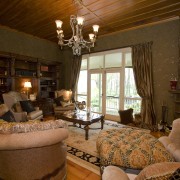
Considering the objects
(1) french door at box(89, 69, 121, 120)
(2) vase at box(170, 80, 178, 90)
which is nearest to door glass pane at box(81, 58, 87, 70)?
(1) french door at box(89, 69, 121, 120)

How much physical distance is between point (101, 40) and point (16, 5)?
10.8 ft

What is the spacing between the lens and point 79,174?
2285 mm

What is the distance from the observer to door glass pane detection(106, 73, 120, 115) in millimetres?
5746

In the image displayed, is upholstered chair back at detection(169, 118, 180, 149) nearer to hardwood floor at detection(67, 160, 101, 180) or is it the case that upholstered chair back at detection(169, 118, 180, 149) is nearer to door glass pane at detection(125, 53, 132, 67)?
hardwood floor at detection(67, 160, 101, 180)

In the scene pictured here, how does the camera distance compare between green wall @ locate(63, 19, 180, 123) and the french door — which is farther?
the french door

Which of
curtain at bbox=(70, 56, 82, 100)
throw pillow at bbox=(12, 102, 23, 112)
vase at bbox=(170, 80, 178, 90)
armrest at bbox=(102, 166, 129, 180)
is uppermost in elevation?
curtain at bbox=(70, 56, 82, 100)

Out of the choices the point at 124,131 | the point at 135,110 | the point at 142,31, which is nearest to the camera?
the point at 124,131

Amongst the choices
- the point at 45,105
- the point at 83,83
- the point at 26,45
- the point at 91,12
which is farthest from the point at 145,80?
the point at 26,45

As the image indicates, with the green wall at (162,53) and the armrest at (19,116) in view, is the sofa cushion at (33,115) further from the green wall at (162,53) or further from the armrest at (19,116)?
the green wall at (162,53)

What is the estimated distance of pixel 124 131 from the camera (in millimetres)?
2625

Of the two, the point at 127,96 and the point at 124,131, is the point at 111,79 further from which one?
the point at 124,131

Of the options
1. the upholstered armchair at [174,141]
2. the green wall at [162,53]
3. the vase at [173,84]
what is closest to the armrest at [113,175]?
the upholstered armchair at [174,141]

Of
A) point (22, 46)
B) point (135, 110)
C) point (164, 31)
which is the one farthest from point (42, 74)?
point (164, 31)

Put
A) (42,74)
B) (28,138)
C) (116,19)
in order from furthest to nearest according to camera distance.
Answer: (42,74)
(116,19)
(28,138)
